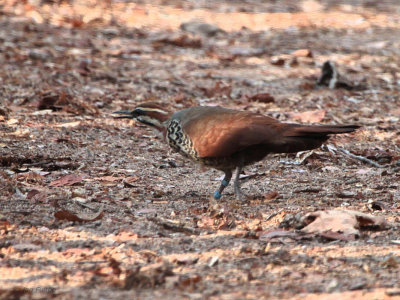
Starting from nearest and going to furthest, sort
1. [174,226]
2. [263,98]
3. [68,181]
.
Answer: [174,226]
[68,181]
[263,98]

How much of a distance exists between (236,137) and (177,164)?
1.59m

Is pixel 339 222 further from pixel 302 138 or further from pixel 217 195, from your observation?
pixel 217 195

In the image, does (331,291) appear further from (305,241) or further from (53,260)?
(53,260)

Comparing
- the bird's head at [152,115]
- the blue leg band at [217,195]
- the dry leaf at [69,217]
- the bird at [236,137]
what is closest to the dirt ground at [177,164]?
the dry leaf at [69,217]

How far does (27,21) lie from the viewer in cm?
1195

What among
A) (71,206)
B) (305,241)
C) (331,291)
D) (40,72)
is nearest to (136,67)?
(40,72)

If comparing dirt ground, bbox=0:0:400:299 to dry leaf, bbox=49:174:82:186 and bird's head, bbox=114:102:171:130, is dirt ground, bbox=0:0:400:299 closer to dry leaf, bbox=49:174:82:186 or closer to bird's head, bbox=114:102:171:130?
dry leaf, bbox=49:174:82:186

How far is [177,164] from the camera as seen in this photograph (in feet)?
21.6

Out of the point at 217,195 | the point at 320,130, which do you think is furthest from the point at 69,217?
the point at 320,130

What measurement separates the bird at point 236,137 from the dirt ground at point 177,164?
335 mm

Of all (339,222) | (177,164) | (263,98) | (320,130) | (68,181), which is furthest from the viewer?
(263,98)

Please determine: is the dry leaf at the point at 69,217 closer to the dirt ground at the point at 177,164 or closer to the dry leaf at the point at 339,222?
the dirt ground at the point at 177,164

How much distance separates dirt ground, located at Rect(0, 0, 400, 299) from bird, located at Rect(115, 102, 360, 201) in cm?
34

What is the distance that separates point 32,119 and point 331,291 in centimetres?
488
